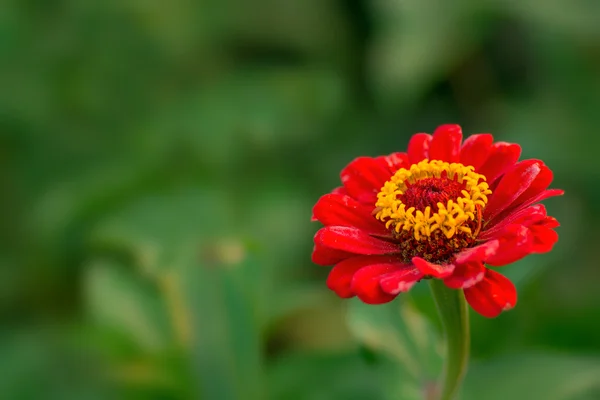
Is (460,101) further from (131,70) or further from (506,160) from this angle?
(506,160)

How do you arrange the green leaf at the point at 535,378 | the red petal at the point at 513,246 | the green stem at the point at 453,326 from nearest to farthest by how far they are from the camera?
1. the red petal at the point at 513,246
2. the green stem at the point at 453,326
3. the green leaf at the point at 535,378

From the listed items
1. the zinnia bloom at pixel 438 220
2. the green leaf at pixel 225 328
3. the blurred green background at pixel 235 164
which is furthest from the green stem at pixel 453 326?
the green leaf at pixel 225 328

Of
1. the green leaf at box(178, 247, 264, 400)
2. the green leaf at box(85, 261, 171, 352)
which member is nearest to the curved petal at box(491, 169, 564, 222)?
the green leaf at box(178, 247, 264, 400)

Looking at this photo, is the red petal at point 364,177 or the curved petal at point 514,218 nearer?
the curved petal at point 514,218

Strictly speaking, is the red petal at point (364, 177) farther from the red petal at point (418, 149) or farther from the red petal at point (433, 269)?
the red petal at point (433, 269)

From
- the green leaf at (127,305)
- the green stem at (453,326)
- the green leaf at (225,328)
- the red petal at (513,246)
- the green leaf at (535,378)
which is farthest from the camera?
the green leaf at (127,305)

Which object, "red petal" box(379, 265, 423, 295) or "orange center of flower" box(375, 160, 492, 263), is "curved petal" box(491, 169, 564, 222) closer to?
"orange center of flower" box(375, 160, 492, 263)

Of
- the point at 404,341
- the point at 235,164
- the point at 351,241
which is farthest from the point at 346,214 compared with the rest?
the point at 235,164
